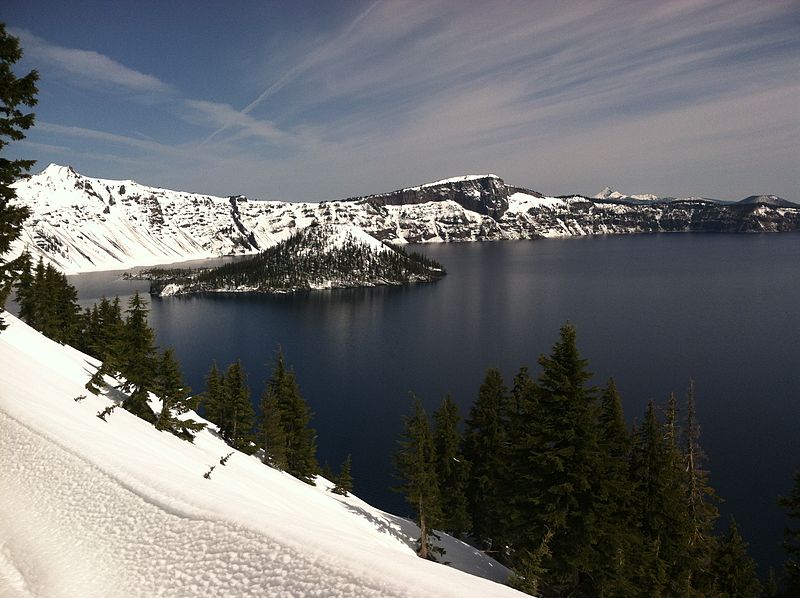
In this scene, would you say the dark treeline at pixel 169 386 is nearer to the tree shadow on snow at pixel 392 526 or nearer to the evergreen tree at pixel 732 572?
the tree shadow on snow at pixel 392 526

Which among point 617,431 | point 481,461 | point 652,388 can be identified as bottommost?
point 652,388

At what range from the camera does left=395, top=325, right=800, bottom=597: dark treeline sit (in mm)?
20031

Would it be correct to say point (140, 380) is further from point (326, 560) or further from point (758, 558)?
point (758, 558)

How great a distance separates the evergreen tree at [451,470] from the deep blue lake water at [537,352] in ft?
52.9

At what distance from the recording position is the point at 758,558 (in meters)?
40.7

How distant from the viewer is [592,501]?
66.0ft

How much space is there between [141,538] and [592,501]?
17035 millimetres

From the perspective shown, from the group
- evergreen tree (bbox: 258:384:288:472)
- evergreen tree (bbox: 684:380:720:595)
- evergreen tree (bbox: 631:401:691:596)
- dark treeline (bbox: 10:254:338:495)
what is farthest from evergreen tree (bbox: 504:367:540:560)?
evergreen tree (bbox: 258:384:288:472)

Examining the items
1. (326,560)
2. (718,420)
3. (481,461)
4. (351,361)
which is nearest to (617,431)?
(481,461)

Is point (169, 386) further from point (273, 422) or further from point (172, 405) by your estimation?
point (273, 422)

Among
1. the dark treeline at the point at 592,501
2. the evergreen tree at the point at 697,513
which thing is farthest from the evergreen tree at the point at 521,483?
the evergreen tree at the point at 697,513

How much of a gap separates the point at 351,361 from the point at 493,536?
71861 millimetres

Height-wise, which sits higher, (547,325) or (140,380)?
(140,380)

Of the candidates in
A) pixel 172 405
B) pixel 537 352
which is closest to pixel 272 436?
pixel 172 405
